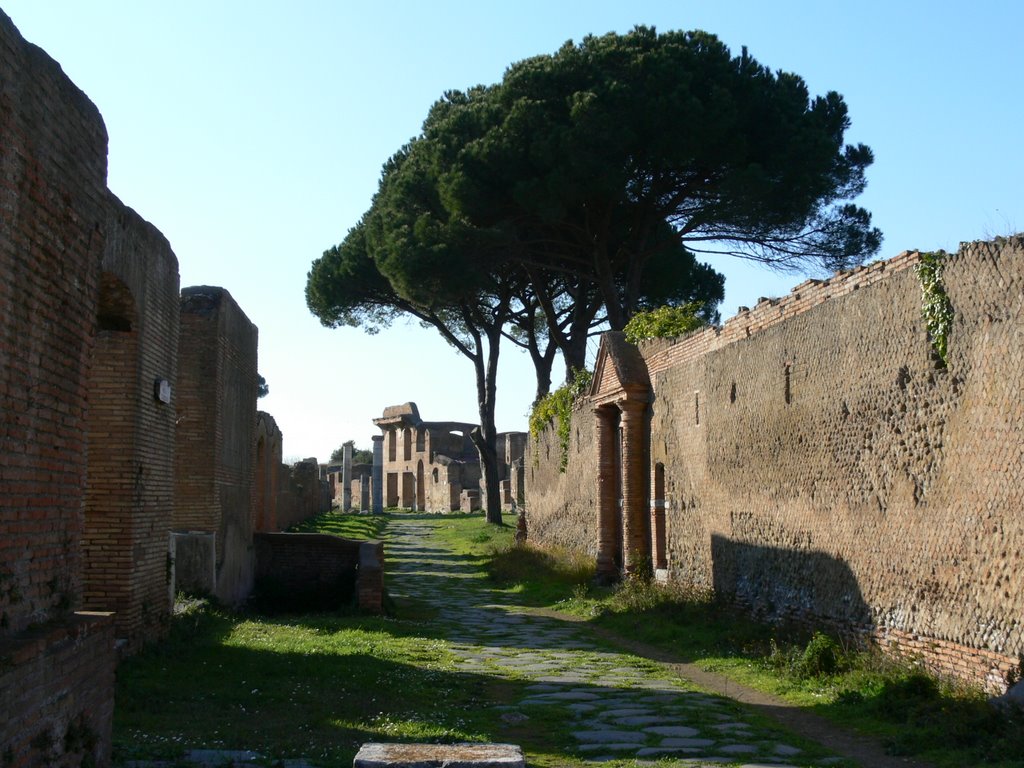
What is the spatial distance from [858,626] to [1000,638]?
1981mm

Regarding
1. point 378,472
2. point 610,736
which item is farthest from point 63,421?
point 378,472

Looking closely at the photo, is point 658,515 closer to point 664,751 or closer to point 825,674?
point 825,674

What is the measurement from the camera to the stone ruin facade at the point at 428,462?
47.2 m

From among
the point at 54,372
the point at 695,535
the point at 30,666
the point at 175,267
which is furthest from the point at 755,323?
the point at 30,666

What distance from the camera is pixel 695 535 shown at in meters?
12.9

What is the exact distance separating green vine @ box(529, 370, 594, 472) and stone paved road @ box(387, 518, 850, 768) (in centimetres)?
468

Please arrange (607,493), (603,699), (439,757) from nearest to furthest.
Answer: (439,757) → (603,699) → (607,493)

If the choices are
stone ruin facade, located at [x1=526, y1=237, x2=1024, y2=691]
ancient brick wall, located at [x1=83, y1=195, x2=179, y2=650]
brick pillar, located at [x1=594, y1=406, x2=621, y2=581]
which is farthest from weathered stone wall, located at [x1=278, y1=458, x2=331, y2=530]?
ancient brick wall, located at [x1=83, y1=195, x2=179, y2=650]

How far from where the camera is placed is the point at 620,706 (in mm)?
7730

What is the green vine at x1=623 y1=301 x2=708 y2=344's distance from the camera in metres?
14.7

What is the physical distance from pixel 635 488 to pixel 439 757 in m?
11.0

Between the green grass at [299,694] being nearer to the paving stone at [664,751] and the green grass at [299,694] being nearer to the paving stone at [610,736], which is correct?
the paving stone at [610,736]

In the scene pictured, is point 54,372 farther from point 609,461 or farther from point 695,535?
point 609,461

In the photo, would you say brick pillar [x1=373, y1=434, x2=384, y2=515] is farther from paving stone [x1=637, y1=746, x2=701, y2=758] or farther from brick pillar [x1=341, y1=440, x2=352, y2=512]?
paving stone [x1=637, y1=746, x2=701, y2=758]
